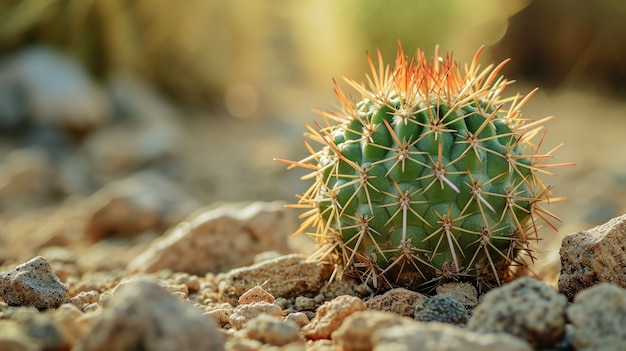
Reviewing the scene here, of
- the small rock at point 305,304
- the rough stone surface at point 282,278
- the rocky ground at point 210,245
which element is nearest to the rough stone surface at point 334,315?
the rocky ground at point 210,245

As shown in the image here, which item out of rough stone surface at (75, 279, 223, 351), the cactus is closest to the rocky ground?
rough stone surface at (75, 279, 223, 351)

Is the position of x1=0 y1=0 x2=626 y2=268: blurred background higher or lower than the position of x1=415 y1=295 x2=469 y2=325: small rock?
higher

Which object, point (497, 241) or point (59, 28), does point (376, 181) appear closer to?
point (497, 241)

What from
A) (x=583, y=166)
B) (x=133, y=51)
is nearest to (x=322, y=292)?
(x=583, y=166)

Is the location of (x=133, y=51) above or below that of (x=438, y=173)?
above

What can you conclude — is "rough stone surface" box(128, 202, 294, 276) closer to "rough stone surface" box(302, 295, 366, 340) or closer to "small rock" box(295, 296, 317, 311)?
"small rock" box(295, 296, 317, 311)

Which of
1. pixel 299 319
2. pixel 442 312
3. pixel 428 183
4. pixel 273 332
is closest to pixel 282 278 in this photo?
pixel 299 319
